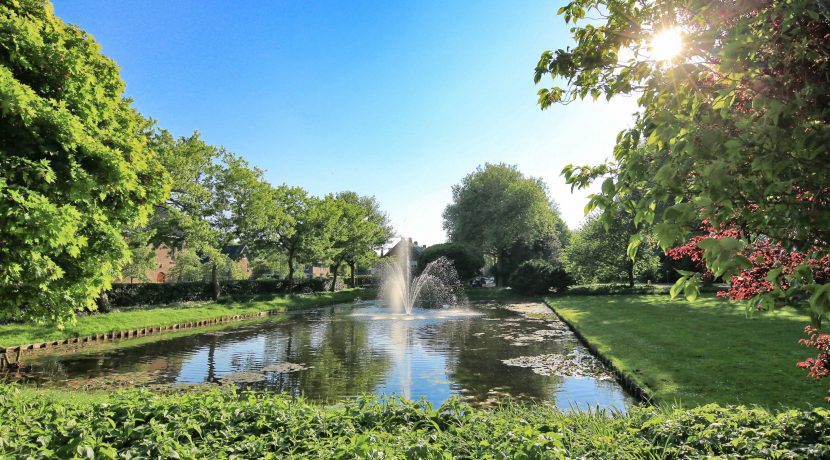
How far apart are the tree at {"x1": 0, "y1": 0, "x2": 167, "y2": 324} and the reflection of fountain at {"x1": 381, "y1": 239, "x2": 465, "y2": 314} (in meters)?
27.8

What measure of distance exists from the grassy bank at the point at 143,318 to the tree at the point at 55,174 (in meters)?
2.09

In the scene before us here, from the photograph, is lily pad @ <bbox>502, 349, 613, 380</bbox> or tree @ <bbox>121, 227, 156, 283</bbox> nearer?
lily pad @ <bbox>502, 349, 613, 380</bbox>

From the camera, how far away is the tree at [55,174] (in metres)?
7.34

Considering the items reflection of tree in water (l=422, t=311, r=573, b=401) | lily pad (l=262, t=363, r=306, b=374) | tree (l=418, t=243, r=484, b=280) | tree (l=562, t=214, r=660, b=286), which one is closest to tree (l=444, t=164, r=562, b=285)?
tree (l=418, t=243, r=484, b=280)

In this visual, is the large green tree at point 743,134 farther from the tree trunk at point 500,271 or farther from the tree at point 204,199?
the tree trunk at point 500,271

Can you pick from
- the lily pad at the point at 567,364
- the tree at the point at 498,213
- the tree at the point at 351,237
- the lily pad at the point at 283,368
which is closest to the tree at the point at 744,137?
the lily pad at the point at 567,364

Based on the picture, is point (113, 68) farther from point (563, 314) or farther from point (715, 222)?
point (563, 314)

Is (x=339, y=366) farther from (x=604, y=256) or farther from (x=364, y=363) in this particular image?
(x=604, y=256)

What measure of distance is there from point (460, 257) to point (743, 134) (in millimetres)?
56906

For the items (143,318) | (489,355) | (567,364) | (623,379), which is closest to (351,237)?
(143,318)

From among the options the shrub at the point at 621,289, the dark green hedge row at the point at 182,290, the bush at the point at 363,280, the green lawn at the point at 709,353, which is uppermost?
the bush at the point at 363,280

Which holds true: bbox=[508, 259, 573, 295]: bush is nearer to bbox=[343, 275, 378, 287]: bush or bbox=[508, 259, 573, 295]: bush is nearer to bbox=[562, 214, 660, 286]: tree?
bbox=[562, 214, 660, 286]: tree

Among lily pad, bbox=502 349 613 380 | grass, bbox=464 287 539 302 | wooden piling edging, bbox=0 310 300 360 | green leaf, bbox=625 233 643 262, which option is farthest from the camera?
grass, bbox=464 287 539 302

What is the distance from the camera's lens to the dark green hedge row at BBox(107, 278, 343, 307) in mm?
34406
